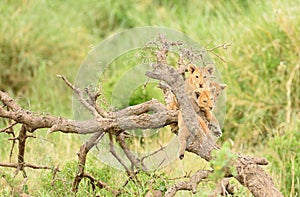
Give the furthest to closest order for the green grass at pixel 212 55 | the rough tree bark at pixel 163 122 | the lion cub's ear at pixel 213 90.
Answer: the green grass at pixel 212 55 → the lion cub's ear at pixel 213 90 → the rough tree bark at pixel 163 122

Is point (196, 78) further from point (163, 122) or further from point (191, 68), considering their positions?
point (163, 122)

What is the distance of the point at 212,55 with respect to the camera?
225 inches

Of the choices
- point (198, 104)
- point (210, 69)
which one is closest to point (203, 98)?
point (198, 104)

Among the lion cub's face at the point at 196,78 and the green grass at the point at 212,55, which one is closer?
the lion cub's face at the point at 196,78

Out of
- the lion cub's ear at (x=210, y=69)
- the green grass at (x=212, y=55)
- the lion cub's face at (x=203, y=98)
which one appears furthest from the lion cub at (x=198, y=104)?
the green grass at (x=212, y=55)

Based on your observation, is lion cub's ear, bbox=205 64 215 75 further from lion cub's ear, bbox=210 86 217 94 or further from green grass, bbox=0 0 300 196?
green grass, bbox=0 0 300 196

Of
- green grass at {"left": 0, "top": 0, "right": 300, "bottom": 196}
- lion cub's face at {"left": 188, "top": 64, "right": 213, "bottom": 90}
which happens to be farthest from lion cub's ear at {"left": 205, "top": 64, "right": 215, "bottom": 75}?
green grass at {"left": 0, "top": 0, "right": 300, "bottom": 196}

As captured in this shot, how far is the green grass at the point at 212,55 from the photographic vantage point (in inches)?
180

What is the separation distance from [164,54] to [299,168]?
1694 mm

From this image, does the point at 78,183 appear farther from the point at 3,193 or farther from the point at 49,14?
the point at 49,14

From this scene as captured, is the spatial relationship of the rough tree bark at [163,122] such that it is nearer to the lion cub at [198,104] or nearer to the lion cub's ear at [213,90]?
the lion cub at [198,104]

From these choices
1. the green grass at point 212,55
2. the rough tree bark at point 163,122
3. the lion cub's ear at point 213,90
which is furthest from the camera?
→ the green grass at point 212,55

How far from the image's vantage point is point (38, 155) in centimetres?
435

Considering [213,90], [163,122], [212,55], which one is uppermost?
[212,55]
